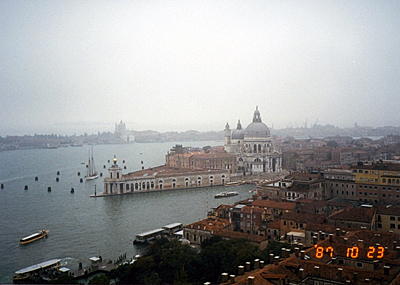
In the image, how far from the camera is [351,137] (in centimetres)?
2231

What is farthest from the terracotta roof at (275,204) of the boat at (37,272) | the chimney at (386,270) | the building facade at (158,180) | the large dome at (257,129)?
the large dome at (257,129)

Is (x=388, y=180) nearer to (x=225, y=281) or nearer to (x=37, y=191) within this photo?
(x=225, y=281)

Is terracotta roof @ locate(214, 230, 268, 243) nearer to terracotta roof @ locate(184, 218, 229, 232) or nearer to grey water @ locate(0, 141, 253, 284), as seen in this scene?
terracotta roof @ locate(184, 218, 229, 232)

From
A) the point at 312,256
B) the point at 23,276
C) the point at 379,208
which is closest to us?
the point at 312,256

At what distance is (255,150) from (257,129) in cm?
135

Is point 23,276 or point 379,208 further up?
point 379,208

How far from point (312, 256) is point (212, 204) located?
7.58 m

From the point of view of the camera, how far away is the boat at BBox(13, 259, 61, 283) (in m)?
5.85

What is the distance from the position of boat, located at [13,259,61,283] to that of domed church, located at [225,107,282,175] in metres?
14.7

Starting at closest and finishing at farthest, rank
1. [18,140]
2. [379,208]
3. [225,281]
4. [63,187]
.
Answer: [225,281] → [379,208] → [63,187] → [18,140]

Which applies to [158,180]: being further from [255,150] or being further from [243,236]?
[243,236]

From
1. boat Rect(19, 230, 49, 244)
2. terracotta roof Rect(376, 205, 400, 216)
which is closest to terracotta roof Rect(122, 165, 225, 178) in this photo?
boat Rect(19, 230, 49, 244)

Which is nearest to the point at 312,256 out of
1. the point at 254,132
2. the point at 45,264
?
the point at 45,264

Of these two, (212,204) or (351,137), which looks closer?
(212,204)
